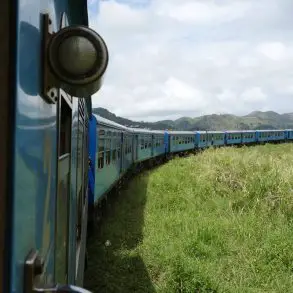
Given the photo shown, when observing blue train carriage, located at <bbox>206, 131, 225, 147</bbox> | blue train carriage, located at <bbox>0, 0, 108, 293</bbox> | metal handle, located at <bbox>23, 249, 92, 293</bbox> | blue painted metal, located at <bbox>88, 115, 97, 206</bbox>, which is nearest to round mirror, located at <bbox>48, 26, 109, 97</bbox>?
blue train carriage, located at <bbox>0, 0, 108, 293</bbox>

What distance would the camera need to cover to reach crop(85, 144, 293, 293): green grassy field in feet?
21.5

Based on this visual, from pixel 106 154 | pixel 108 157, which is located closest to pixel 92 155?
pixel 106 154

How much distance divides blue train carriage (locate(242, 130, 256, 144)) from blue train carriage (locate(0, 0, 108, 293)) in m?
41.4

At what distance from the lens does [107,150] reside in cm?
1033

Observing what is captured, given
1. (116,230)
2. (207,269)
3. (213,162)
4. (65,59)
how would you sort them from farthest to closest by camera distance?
1. (213,162)
2. (116,230)
3. (207,269)
4. (65,59)

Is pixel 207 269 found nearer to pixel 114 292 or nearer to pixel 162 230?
pixel 114 292

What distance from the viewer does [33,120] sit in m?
1.21

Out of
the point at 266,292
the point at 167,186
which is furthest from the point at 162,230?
the point at 167,186

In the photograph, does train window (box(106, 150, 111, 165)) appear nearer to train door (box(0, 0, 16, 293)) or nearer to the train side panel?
the train side panel

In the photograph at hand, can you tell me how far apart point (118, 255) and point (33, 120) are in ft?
23.0

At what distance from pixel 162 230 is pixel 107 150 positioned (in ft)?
7.71

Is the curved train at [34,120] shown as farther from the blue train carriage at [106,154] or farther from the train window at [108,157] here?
the train window at [108,157]

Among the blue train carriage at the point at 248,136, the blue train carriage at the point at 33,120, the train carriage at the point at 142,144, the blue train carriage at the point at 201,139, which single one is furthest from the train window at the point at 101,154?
the blue train carriage at the point at 248,136

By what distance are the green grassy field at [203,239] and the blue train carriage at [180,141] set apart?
14856 millimetres
